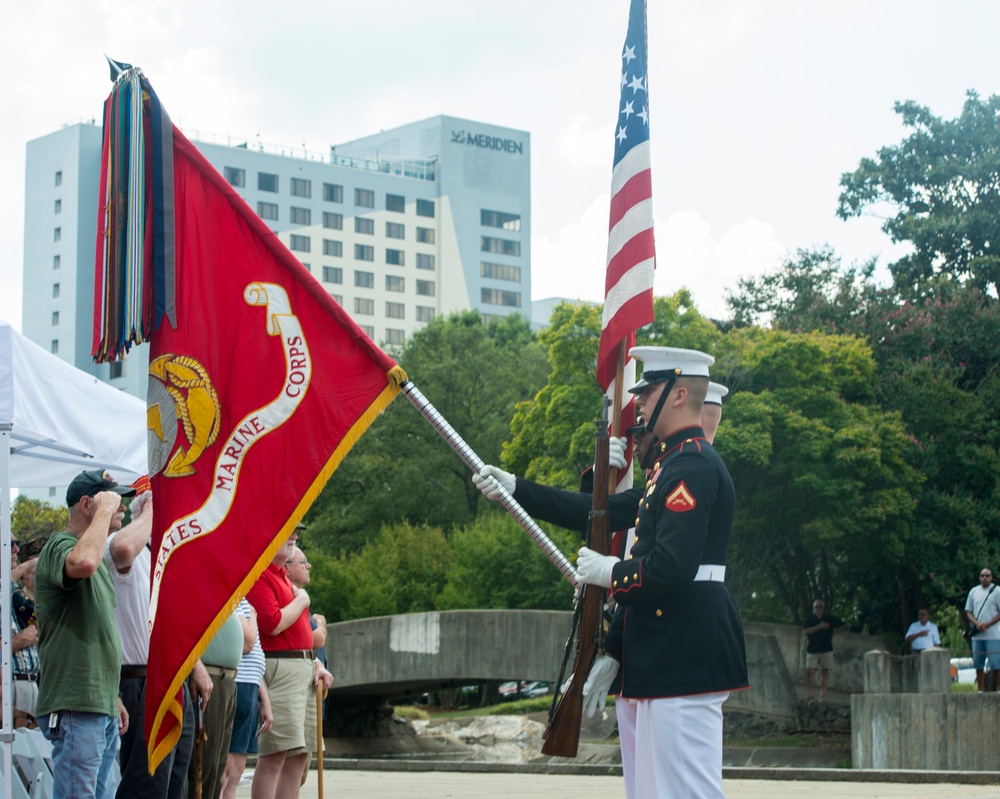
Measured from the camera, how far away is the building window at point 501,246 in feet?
348

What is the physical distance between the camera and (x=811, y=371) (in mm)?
31578

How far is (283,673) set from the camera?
962cm

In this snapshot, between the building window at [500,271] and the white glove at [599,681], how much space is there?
330 feet

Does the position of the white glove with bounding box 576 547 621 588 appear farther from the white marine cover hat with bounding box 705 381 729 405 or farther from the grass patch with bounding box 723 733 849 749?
the grass patch with bounding box 723 733 849 749

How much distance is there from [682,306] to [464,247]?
236ft

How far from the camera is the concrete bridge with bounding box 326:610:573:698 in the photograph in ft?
87.9

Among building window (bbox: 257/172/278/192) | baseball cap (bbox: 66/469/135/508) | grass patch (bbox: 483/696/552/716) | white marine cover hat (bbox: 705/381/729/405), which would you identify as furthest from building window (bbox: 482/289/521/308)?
baseball cap (bbox: 66/469/135/508)

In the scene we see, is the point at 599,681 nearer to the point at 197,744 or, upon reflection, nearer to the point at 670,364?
the point at 670,364

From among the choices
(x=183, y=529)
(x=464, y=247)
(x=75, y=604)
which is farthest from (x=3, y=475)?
(x=464, y=247)

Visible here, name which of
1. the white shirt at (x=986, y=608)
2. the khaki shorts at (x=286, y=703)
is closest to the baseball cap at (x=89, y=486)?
the khaki shorts at (x=286, y=703)

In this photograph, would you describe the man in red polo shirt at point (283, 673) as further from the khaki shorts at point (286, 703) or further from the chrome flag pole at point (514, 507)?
the chrome flag pole at point (514, 507)

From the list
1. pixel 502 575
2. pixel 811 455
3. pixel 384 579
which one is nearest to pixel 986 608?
pixel 811 455

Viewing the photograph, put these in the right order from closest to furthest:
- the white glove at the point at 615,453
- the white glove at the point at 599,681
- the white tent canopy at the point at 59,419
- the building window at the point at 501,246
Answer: the white glove at the point at 599,681, the white glove at the point at 615,453, the white tent canopy at the point at 59,419, the building window at the point at 501,246

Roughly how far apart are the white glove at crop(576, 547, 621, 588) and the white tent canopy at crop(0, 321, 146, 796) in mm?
3425
